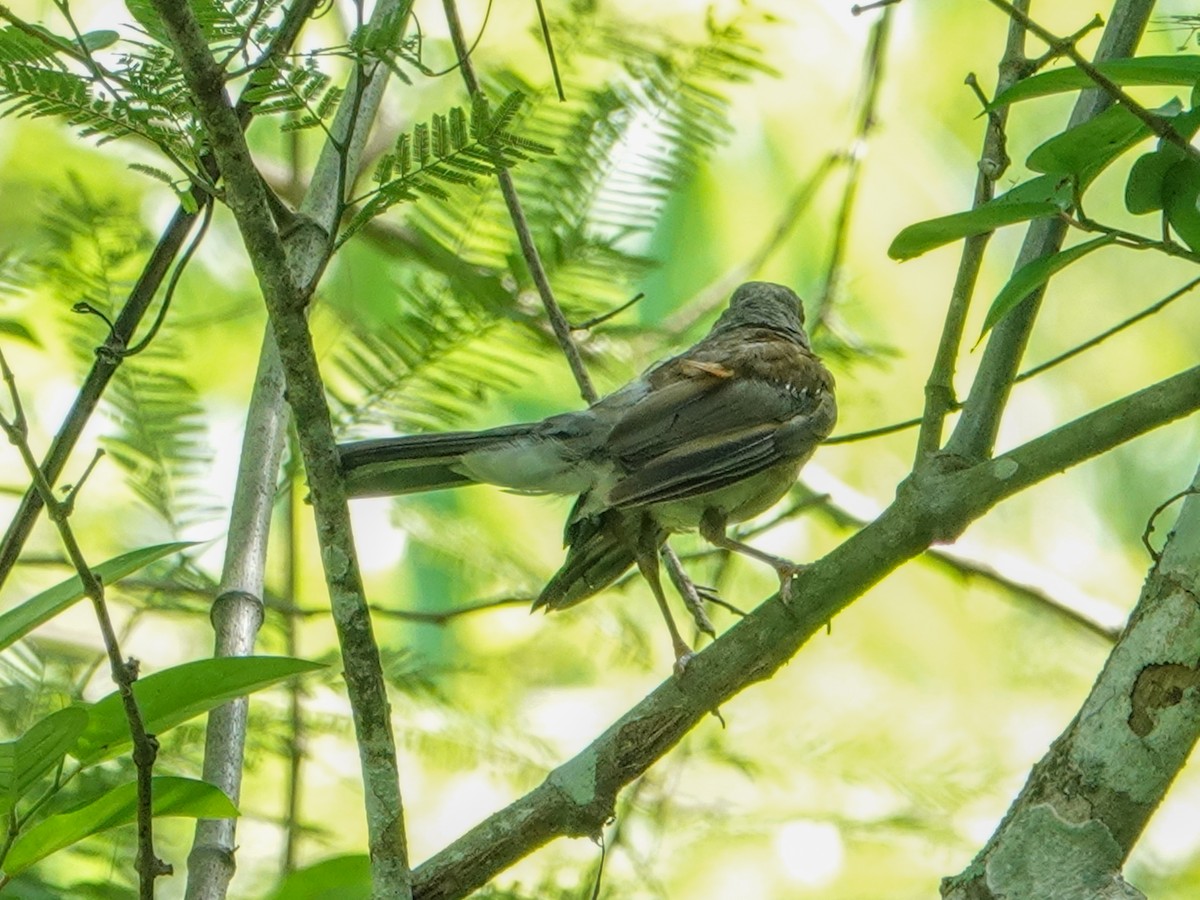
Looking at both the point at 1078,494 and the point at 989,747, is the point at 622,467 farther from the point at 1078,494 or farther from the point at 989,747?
the point at 1078,494

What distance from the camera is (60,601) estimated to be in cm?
209

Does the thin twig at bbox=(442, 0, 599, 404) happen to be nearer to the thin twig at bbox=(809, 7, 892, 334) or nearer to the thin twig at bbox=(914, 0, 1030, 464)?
the thin twig at bbox=(914, 0, 1030, 464)

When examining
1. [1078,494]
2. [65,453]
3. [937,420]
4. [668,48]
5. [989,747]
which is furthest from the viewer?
[1078,494]

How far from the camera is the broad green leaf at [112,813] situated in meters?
1.96

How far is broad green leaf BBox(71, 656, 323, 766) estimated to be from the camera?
1.99m

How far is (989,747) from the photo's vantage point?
5879mm

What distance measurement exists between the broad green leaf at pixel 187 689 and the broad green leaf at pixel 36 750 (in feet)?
0.35

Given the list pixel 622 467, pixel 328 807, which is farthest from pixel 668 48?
pixel 328 807

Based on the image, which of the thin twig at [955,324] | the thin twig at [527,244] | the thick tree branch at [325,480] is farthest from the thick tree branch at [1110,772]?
the thin twig at [527,244]

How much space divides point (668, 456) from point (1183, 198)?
1787 mm

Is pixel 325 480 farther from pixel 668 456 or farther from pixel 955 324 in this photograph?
pixel 668 456

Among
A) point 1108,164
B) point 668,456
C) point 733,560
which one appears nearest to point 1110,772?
point 1108,164

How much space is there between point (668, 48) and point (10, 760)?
3127mm

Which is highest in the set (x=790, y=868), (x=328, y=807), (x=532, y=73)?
(x=532, y=73)
